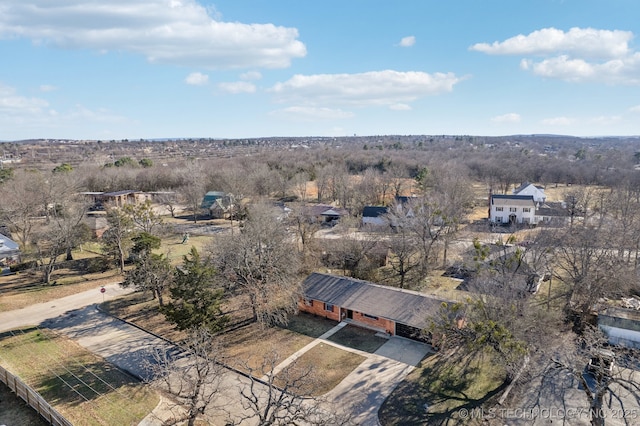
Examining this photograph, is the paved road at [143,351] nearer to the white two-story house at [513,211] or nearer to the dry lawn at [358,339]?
the dry lawn at [358,339]

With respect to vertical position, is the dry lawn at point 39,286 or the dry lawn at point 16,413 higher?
the dry lawn at point 16,413

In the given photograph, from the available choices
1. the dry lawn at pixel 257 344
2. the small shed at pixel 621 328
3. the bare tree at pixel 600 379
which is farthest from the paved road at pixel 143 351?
the small shed at pixel 621 328

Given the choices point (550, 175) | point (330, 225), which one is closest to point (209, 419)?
point (330, 225)

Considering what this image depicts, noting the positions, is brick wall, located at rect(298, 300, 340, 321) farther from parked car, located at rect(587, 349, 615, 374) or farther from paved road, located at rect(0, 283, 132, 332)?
paved road, located at rect(0, 283, 132, 332)

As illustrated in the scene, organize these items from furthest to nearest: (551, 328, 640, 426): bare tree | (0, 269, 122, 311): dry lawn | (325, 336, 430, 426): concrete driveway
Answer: (0, 269, 122, 311): dry lawn < (325, 336, 430, 426): concrete driveway < (551, 328, 640, 426): bare tree

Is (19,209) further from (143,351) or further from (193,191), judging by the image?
(143,351)

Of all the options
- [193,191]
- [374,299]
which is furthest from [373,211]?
[374,299]

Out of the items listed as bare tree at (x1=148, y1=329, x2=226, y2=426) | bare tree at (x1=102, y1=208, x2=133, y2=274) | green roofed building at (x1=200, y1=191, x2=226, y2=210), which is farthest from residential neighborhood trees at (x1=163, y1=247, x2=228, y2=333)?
green roofed building at (x1=200, y1=191, x2=226, y2=210)
